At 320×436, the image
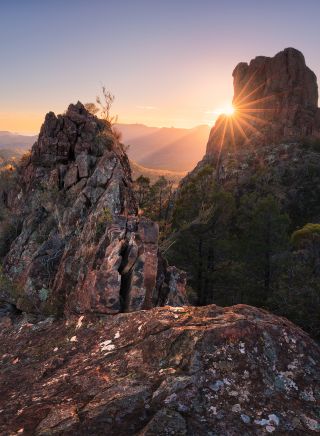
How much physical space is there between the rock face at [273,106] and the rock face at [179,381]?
102994 mm

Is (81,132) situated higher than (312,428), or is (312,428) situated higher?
(81,132)

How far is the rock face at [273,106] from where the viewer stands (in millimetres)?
105438

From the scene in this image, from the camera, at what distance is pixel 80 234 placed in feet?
55.7

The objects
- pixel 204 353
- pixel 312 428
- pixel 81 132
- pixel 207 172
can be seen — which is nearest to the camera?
pixel 312 428

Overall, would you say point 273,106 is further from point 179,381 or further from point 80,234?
point 179,381

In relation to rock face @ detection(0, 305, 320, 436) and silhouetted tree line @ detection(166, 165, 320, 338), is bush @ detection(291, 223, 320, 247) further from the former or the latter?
rock face @ detection(0, 305, 320, 436)

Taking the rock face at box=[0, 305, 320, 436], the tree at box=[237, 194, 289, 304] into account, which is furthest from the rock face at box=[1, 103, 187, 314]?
the tree at box=[237, 194, 289, 304]

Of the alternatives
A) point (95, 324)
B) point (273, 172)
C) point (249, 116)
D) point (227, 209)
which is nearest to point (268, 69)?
point (249, 116)

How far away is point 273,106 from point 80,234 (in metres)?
107

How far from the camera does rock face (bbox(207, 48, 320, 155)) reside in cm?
10544

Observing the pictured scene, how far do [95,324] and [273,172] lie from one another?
285 feet

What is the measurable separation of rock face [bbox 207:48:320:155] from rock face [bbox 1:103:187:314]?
8310cm

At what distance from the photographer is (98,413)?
18.6 ft

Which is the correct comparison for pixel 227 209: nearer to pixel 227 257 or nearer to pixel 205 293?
pixel 227 257
